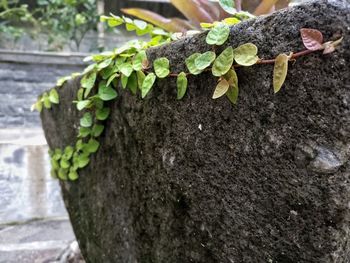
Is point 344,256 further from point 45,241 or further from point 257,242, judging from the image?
point 45,241

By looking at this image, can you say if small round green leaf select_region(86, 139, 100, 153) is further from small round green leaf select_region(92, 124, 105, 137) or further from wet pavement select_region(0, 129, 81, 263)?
wet pavement select_region(0, 129, 81, 263)

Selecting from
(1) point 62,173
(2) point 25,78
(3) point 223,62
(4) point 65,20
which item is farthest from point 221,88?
(4) point 65,20

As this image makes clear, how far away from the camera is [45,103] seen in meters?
1.64

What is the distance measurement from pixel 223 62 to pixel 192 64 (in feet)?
0.28

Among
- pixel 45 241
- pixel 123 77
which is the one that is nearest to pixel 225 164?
pixel 123 77

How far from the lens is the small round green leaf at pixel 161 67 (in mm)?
732

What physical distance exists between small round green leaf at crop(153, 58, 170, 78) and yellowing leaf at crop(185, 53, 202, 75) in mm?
77

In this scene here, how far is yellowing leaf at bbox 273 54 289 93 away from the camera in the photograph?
50cm

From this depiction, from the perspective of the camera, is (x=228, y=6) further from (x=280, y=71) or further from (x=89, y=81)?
(x=89, y=81)

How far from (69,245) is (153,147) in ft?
4.26

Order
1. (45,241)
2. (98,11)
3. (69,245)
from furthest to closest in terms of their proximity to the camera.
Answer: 1. (98,11)
2. (45,241)
3. (69,245)

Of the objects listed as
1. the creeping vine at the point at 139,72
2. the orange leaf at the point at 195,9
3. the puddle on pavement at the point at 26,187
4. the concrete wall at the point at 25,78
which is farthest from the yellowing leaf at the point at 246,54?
the concrete wall at the point at 25,78

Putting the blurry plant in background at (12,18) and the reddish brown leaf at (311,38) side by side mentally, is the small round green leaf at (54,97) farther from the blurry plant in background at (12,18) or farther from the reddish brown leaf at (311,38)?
the blurry plant in background at (12,18)

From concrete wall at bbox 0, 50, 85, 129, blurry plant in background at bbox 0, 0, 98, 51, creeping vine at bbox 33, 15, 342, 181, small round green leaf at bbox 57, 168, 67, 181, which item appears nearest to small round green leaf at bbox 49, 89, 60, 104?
creeping vine at bbox 33, 15, 342, 181
